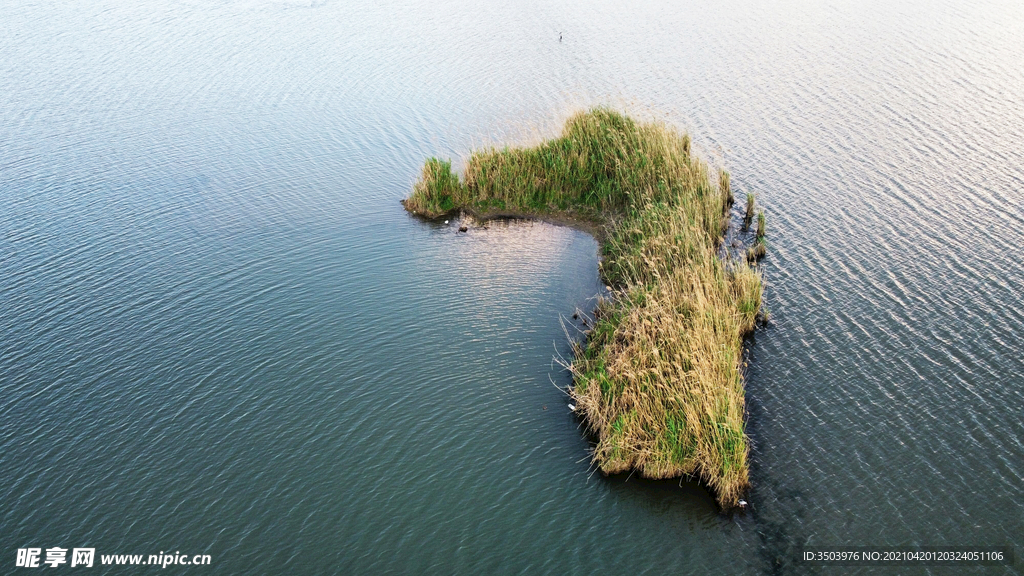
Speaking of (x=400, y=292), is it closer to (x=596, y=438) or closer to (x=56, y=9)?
(x=596, y=438)

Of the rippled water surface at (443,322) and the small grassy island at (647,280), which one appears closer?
the rippled water surface at (443,322)

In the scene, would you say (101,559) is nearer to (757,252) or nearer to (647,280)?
(647,280)

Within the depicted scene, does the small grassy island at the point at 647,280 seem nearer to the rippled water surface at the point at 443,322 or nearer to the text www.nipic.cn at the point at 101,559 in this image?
the rippled water surface at the point at 443,322

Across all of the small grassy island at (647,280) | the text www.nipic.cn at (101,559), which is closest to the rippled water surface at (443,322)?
the text www.nipic.cn at (101,559)

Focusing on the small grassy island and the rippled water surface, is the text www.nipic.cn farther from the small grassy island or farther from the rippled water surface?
the small grassy island

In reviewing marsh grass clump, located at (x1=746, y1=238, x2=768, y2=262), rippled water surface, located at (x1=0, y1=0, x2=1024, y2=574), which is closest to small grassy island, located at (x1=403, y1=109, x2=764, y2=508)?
marsh grass clump, located at (x1=746, y1=238, x2=768, y2=262)

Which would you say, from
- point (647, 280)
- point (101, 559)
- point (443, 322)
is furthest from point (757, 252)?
point (101, 559)
